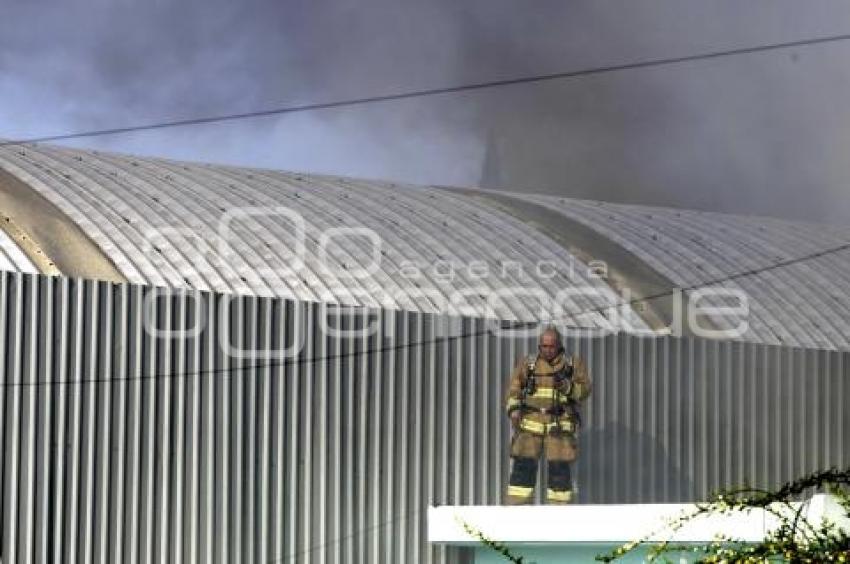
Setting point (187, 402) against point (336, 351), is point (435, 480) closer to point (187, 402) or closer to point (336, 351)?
point (336, 351)

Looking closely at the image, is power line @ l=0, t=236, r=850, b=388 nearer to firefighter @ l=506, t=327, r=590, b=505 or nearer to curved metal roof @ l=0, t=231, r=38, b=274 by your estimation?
firefighter @ l=506, t=327, r=590, b=505

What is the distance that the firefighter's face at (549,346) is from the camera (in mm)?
17875

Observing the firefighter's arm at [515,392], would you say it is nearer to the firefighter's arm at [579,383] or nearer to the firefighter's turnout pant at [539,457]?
the firefighter's turnout pant at [539,457]

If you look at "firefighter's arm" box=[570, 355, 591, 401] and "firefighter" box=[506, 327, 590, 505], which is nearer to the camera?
"firefighter" box=[506, 327, 590, 505]

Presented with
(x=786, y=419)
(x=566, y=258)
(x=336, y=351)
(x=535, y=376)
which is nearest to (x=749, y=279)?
(x=566, y=258)

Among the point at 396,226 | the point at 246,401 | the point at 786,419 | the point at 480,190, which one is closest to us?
the point at 246,401

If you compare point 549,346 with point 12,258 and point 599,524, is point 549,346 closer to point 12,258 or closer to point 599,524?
point 599,524

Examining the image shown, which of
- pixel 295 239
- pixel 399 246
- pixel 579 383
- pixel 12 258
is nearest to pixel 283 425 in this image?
pixel 12 258

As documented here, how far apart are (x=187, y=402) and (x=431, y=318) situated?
324cm

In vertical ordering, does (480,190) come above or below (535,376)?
above

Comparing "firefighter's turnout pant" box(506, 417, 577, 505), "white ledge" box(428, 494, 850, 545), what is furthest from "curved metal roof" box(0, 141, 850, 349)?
"white ledge" box(428, 494, 850, 545)

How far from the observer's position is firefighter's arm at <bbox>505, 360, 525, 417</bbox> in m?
17.7

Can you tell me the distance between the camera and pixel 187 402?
15.3 m

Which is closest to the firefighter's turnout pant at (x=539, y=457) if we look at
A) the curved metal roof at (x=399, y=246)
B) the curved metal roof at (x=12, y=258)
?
the curved metal roof at (x=399, y=246)
